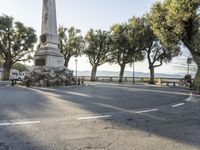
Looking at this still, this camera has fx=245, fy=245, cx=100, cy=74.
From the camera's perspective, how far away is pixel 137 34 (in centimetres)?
4053

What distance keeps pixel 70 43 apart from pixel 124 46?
11.8 m

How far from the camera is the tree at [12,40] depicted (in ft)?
135

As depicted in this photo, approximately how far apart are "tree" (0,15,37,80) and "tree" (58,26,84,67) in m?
7.91

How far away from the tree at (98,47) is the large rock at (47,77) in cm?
2435

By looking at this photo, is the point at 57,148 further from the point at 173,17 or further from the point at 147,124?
the point at 173,17

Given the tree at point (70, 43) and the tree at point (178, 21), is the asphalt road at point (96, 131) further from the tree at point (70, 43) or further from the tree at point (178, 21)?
the tree at point (70, 43)

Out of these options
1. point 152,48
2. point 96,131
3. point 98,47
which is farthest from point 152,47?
point 96,131

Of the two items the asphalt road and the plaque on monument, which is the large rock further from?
the asphalt road

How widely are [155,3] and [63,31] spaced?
24.3m

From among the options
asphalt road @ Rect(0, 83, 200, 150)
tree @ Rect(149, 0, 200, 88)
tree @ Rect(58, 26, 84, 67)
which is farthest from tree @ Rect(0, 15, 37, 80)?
asphalt road @ Rect(0, 83, 200, 150)

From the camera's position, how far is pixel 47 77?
75.9ft

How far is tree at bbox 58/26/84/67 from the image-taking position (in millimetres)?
49875

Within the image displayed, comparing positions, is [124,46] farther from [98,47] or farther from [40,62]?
[40,62]

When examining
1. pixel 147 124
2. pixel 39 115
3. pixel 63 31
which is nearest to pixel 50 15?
pixel 39 115
